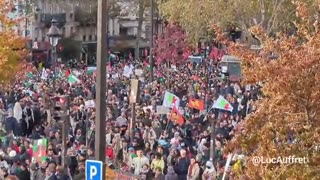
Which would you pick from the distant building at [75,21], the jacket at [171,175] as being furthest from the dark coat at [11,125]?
the distant building at [75,21]

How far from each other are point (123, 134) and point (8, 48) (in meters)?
8.47

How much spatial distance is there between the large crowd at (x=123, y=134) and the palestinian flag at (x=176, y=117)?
67mm

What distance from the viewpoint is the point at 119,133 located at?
21.2 m

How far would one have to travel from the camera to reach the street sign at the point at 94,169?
10891mm

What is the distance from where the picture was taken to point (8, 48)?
28844mm

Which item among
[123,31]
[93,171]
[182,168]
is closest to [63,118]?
[182,168]

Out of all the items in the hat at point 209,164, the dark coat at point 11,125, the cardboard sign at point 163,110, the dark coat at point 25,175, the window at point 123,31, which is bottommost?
the window at point 123,31

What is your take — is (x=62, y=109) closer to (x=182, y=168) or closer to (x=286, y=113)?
(x=182, y=168)

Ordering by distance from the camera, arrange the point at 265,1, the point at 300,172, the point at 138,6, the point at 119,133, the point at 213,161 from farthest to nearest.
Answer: the point at 138,6 < the point at 265,1 < the point at 119,133 < the point at 213,161 < the point at 300,172

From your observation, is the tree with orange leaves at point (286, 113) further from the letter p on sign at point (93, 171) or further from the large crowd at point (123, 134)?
the letter p on sign at point (93, 171)

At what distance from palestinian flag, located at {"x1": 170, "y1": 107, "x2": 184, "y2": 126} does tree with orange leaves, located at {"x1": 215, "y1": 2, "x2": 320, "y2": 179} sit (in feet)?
34.4

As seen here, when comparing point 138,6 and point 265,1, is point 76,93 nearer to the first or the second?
point 265,1

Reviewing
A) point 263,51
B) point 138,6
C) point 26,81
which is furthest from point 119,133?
point 138,6

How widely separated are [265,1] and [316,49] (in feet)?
105
